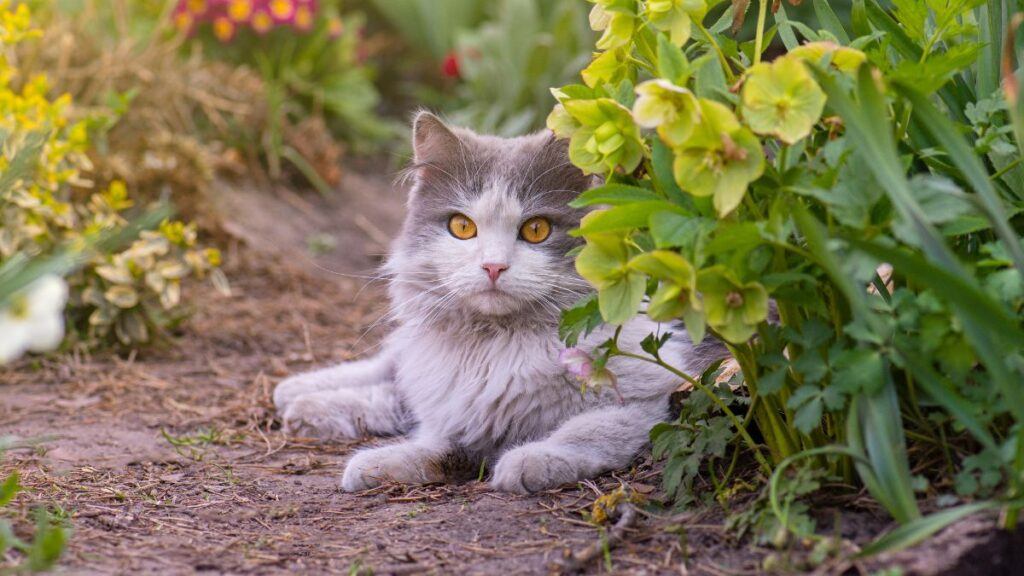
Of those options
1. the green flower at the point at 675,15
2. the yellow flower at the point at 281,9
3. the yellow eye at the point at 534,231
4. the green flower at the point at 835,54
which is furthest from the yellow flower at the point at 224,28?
the green flower at the point at 835,54

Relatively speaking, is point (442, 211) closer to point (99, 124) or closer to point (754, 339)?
point (754, 339)

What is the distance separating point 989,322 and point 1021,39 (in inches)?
36.5

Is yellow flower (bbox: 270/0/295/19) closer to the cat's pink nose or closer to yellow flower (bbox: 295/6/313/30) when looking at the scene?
yellow flower (bbox: 295/6/313/30)

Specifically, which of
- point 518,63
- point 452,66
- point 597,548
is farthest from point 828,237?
point 452,66

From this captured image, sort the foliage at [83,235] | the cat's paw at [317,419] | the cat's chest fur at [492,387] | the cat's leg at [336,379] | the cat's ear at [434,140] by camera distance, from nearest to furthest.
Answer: the cat's chest fur at [492,387] → the cat's ear at [434,140] → the cat's paw at [317,419] → the cat's leg at [336,379] → the foliage at [83,235]

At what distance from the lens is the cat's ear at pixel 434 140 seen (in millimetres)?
2613

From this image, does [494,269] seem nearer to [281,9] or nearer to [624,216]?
[624,216]

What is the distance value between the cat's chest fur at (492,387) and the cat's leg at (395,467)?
119 millimetres

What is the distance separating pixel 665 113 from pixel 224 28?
4663mm

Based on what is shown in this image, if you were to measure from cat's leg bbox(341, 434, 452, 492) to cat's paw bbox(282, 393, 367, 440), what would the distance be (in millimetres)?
456

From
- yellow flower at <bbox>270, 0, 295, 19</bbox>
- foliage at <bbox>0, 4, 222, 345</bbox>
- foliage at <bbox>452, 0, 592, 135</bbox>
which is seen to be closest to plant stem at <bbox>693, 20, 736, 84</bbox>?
foliage at <bbox>0, 4, 222, 345</bbox>

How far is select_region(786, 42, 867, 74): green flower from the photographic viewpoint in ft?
5.19

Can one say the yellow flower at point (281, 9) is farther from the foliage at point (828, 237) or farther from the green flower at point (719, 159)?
the green flower at point (719, 159)

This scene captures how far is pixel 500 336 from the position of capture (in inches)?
98.8
